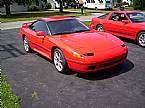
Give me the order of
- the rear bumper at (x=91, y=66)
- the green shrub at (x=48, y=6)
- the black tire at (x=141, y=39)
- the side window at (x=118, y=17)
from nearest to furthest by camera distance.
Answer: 1. the rear bumper at (x=91, y=66)
2. the black tire at (x=141, y=39)
3. the side window at (x=118, y=17)
4. the green shrub at (x=48, y=6)

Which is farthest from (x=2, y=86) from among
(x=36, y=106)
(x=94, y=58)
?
(x=94, y=58)

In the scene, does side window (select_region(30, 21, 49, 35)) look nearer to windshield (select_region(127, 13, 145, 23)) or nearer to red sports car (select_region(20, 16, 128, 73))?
red sports car (select_region(20, 16, 128, 73))

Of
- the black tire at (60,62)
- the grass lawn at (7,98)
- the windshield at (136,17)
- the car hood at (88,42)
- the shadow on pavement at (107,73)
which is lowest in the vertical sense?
the grass lawn at (7,98)

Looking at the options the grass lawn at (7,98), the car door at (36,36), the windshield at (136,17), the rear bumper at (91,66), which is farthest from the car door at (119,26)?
the grass lawn at (7,98)

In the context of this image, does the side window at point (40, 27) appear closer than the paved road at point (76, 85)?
No

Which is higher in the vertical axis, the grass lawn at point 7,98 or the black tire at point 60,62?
the black tire at point 60,62

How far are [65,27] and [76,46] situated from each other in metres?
1.37

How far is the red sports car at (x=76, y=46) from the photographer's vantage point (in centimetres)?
607

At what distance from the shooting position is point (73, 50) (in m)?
6.20

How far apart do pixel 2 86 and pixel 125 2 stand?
199ft

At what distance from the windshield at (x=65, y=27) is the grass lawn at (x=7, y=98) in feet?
7.20

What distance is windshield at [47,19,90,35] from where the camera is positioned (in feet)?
24.3

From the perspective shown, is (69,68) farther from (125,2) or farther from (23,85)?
(125,2)

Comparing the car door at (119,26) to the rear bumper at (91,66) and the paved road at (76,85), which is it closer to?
the paved road at (76,85)
